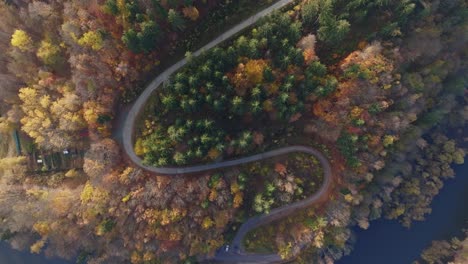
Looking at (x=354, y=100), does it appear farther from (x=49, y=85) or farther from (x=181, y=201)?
(x=49, y=85)

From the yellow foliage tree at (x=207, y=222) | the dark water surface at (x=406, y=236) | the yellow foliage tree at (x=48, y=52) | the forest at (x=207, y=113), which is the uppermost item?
the yellow foliage tree at (x=48, y=52)

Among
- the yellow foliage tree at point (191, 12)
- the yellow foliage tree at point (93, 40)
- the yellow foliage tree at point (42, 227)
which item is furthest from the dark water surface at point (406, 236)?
the yellow foliage tree at point (93, 40)

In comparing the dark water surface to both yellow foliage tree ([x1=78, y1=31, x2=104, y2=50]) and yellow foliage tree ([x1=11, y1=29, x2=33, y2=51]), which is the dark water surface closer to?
yellow foliage tree ([x1=78, y1=31, x2=104, y2=50])

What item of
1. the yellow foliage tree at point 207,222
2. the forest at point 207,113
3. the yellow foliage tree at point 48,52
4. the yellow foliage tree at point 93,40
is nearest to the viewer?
the yellow foliage tree at point 93,40

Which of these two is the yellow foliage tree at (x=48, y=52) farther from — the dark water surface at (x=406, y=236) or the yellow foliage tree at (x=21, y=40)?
the dark water surface at (x=406, y=236)

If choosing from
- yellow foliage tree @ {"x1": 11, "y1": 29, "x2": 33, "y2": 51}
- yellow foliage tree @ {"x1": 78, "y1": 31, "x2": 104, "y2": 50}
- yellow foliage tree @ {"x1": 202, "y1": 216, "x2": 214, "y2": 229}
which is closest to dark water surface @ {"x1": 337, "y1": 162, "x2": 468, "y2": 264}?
yellow foliage tree @ {"x1": 202, "y1": 216, "x2": 214, "y2": 229}
